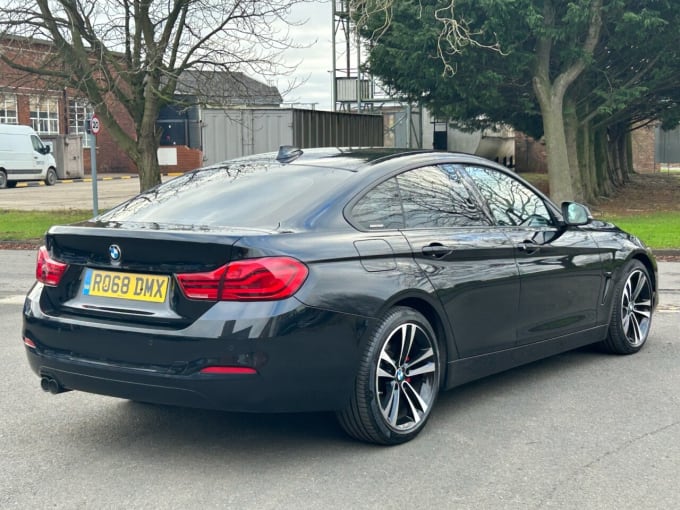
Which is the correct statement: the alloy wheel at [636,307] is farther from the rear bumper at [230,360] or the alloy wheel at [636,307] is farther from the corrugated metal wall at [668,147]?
the corrugated metal wall at [668,147]

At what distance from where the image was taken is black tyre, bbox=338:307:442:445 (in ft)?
14.8

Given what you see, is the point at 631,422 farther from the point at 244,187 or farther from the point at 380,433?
the point at 244,187

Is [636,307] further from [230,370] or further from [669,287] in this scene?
[669,287]

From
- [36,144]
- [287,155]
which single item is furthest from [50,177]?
[287,155]

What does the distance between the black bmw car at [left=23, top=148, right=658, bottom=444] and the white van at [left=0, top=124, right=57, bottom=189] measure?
1394 inches

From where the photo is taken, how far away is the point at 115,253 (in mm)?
4434

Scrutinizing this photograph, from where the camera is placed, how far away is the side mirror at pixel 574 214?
6.21 meters

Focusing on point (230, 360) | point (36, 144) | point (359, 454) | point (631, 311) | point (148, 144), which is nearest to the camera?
point (230, 360)

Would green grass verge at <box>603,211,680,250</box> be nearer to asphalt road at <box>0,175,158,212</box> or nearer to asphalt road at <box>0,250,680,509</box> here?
asphalt road at <box>0,250,680,509</box>

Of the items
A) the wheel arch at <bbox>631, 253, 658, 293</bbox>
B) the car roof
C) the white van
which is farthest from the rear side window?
the white van

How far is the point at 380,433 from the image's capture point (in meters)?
4.60

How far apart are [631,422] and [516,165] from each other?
44.0 metres

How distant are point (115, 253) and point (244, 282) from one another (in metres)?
0.70

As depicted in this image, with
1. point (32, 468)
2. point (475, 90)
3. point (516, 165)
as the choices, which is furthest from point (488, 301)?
point (516, 165)
